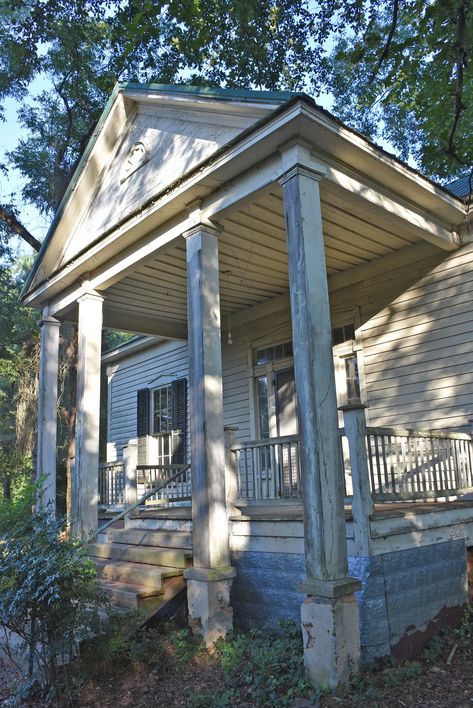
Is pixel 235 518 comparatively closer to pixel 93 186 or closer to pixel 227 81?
pixel 93 186

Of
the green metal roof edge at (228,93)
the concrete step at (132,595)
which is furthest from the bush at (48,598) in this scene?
the green metal roof edge at (228,93)

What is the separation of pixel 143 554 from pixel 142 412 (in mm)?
6817

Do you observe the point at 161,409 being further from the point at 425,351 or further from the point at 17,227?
the point at 17,227

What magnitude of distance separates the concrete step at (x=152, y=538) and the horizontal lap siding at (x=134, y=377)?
4.78m

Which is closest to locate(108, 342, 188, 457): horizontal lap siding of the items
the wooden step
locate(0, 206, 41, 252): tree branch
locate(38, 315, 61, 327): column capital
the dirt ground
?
locate(38, 315, 61, 327): column capital

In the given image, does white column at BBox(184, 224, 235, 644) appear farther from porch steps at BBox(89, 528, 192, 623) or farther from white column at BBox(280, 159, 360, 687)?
white column at BBox(280, 159, 360, 687)

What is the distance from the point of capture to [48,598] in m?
4.35

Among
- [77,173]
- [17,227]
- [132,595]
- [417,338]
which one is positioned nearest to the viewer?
[132,595]

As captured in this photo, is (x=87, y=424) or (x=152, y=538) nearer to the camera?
(x=152, y=538)

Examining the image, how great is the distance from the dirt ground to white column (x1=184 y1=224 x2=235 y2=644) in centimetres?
48

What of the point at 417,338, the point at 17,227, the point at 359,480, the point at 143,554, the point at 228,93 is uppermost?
the point at 17,227

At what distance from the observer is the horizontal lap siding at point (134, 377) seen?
12.6 m

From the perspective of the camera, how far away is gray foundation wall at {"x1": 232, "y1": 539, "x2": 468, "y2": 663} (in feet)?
16.0

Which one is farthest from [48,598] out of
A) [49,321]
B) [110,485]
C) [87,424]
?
[49,321]
